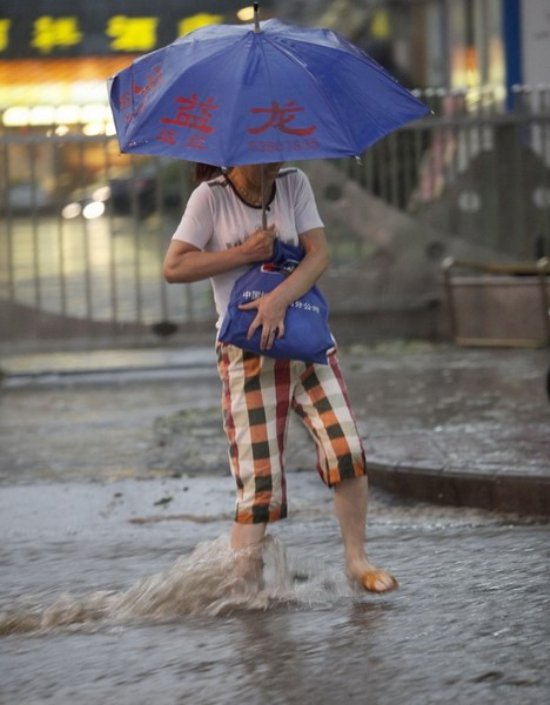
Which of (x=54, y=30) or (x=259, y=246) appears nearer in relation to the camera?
(x=259, y=246)

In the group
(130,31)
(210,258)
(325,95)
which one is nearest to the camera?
(325,95)

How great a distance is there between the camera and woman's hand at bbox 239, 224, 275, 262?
5434 mm

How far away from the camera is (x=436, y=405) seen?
33.0 feet

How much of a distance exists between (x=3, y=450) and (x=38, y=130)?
17.8 ft

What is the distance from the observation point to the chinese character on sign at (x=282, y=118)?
207 inches

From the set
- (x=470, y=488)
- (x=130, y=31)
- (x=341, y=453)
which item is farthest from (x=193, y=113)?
(x=130, y=31)

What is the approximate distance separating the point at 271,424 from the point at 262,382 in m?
0.14

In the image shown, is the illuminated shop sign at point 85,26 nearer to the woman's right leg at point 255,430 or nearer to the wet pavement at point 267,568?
the wet pavement at point 267,568

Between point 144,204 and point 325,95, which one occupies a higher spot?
point 144,204

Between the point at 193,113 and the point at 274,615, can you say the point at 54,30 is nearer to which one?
the point at 193,113

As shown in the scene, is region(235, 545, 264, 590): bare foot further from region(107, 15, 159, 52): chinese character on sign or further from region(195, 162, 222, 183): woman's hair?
region(107, 15, 159, 52): chinese character on sign

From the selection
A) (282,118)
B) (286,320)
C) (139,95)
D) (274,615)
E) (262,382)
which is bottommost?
(274,615)

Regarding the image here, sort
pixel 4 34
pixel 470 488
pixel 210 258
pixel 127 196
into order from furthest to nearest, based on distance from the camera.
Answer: pixel 4 34
pixel 127 196
pixel 470 488
pixel 210 258

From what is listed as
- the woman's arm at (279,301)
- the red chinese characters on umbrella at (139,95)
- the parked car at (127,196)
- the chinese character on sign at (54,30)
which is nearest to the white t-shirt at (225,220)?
the woman's arm at (279,301)
